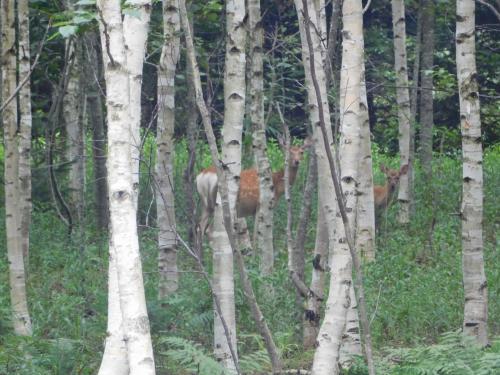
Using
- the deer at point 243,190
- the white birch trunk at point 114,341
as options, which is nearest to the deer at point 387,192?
the deer at point 243,190

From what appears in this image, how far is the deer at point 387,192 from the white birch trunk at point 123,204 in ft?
42.6

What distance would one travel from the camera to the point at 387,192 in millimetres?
19047

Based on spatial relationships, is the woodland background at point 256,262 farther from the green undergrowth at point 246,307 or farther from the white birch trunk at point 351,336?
the white birch trunk at point 351,336

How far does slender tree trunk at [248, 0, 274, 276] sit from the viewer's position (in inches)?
535

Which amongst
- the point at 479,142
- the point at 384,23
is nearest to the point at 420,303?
the point at 479,142

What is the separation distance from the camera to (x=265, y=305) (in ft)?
34.8

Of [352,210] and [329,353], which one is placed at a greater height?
[352,210]

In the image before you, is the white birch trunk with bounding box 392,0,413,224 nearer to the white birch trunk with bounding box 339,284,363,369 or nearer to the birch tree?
the birch tree

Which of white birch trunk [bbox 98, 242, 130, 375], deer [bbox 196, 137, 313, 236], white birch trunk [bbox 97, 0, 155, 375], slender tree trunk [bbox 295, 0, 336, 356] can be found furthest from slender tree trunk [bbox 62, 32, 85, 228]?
white birch trunk [bbox 97, 0, 155, 375]

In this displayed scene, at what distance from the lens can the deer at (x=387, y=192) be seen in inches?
730

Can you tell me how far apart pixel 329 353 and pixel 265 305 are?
3.48 m

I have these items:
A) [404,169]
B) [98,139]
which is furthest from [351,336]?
[404,169]

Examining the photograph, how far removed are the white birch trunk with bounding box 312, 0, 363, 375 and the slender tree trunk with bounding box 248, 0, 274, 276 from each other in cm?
Result: 591

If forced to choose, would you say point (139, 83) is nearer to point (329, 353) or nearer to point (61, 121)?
point (329, 353)
